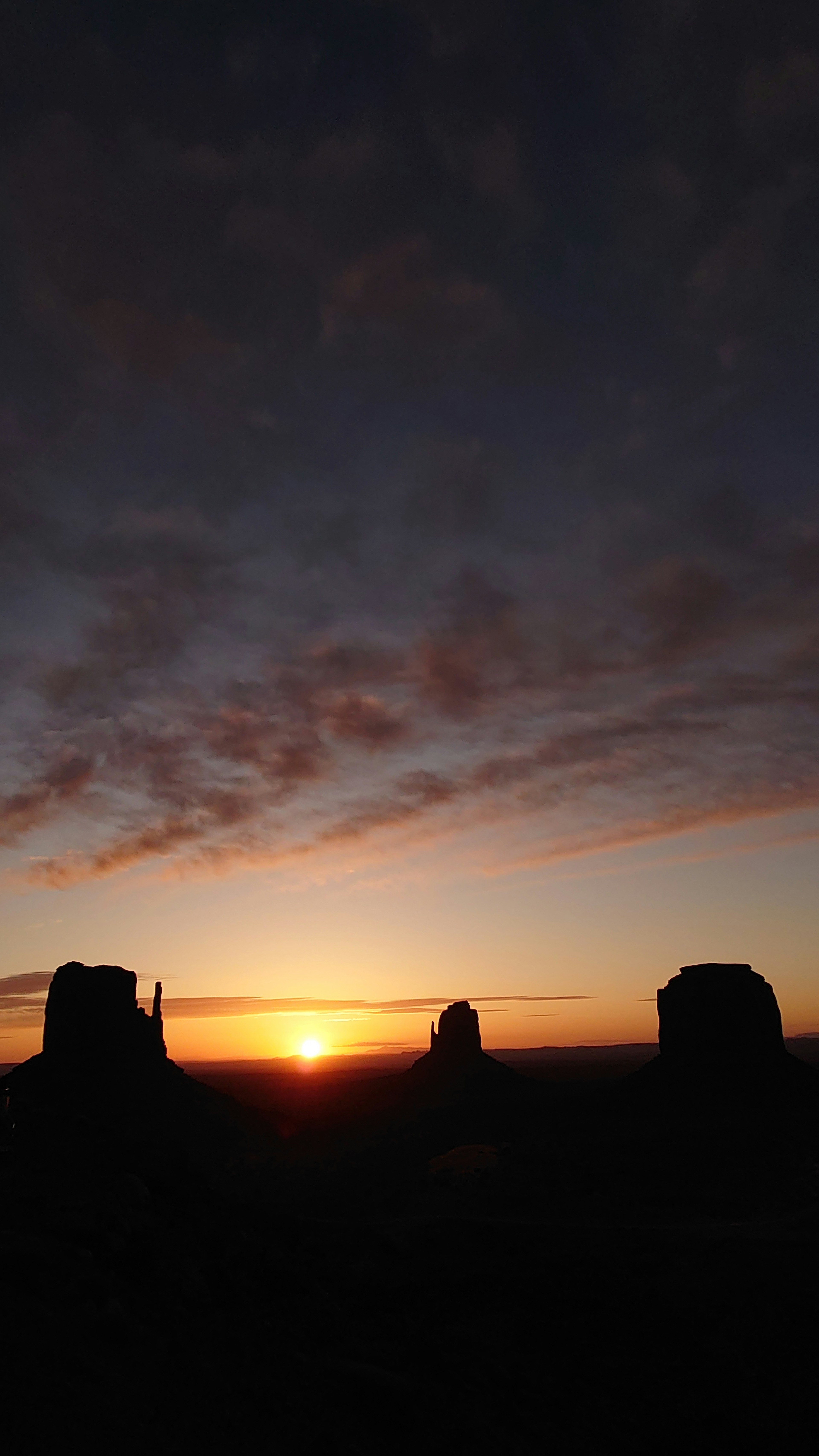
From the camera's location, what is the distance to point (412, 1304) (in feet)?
97.0

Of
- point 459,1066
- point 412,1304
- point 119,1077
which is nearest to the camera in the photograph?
point 412,1304

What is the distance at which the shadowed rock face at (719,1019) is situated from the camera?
8400cm

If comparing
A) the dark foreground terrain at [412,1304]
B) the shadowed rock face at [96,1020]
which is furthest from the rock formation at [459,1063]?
the dark foreground terrain at [412,1304]

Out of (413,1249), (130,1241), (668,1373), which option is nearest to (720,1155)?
(413,1249)

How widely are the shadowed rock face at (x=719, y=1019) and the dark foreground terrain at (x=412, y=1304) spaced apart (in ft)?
63.2

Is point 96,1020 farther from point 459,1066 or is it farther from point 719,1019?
point 719,1019

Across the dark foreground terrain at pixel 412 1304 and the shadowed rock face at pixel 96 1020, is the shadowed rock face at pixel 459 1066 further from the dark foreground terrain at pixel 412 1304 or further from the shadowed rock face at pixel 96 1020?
the dark foreground terrain at pixel 412 1304

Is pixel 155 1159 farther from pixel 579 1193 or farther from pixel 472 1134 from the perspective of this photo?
pixel 472 1134

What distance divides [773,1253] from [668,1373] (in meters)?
17.3

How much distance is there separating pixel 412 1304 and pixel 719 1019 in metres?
67.9

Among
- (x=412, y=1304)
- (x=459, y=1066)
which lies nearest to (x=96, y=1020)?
(x=459, y=1066)

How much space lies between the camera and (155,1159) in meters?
47.3

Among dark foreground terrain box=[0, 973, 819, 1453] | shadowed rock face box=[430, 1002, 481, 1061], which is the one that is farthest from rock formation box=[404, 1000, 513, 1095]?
dark foreground terrain box=[0, 973, 819, 1453]

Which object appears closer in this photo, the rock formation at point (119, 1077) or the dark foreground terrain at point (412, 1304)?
the dark foreground terrain at point (412, 1304)
